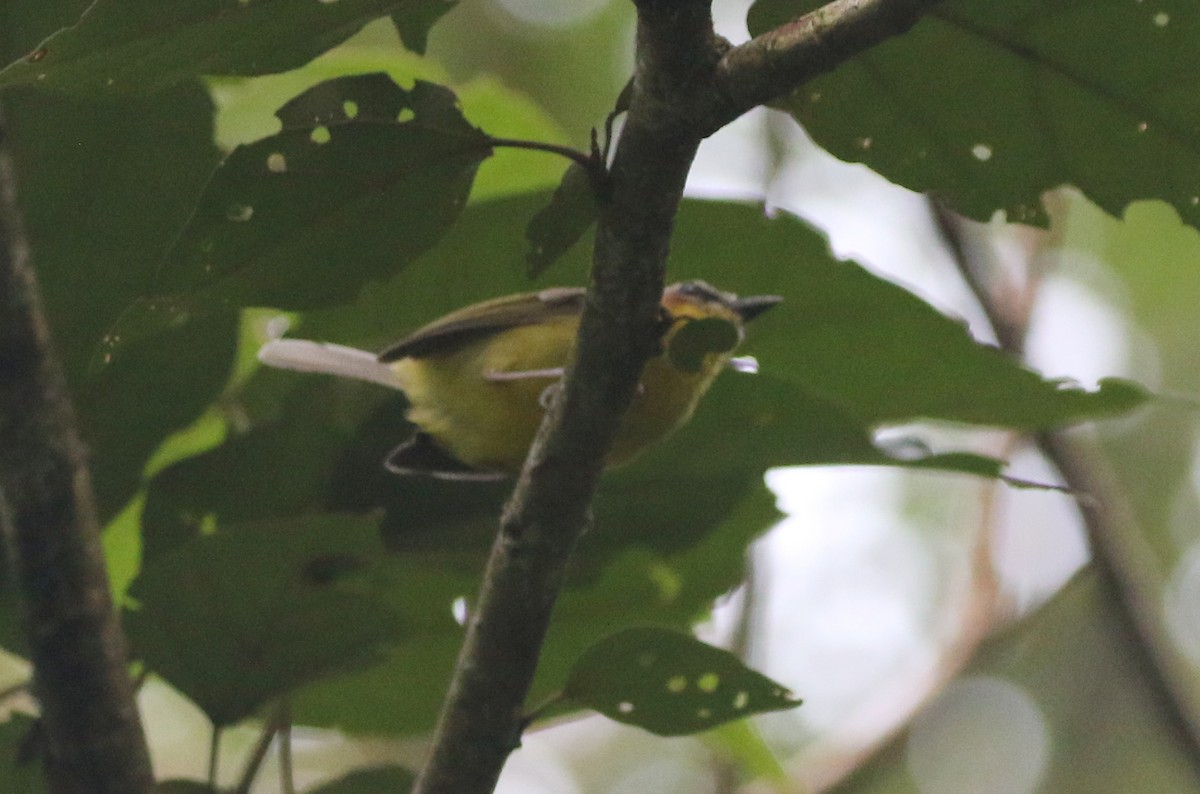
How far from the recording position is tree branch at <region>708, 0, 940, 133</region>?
0.94 meters

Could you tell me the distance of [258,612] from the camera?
5.66 feet

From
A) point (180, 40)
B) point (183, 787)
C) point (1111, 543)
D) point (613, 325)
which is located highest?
point (180, 40)

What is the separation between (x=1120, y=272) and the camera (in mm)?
7148

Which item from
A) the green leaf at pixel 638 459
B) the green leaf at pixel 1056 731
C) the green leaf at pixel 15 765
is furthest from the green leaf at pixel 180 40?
the green leaf at pixel 1056 731

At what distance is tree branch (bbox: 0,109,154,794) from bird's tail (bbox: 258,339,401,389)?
0.54m

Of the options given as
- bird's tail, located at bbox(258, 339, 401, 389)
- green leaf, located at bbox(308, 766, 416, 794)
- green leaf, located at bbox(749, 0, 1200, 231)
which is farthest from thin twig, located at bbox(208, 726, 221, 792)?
green leaf, located at bbox(749, 0, 1200, 231)

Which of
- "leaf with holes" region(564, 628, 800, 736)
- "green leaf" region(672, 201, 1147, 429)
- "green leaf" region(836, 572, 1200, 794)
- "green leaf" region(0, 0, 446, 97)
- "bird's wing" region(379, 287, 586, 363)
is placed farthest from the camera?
"green leaf" region(836, 572, 1200, 794)

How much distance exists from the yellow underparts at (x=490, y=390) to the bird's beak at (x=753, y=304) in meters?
0.21

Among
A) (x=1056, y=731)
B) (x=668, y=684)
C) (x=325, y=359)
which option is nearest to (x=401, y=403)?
(x=325, y=359)

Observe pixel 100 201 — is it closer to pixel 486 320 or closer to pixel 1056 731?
pixel 486 320

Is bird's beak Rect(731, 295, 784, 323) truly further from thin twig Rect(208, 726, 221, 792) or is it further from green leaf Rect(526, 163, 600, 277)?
thin twig Rect(208, 726, 221, 792)

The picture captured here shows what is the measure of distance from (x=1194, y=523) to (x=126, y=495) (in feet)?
21.5

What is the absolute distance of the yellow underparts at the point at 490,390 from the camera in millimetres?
2361

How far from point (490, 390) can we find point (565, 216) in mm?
1321
